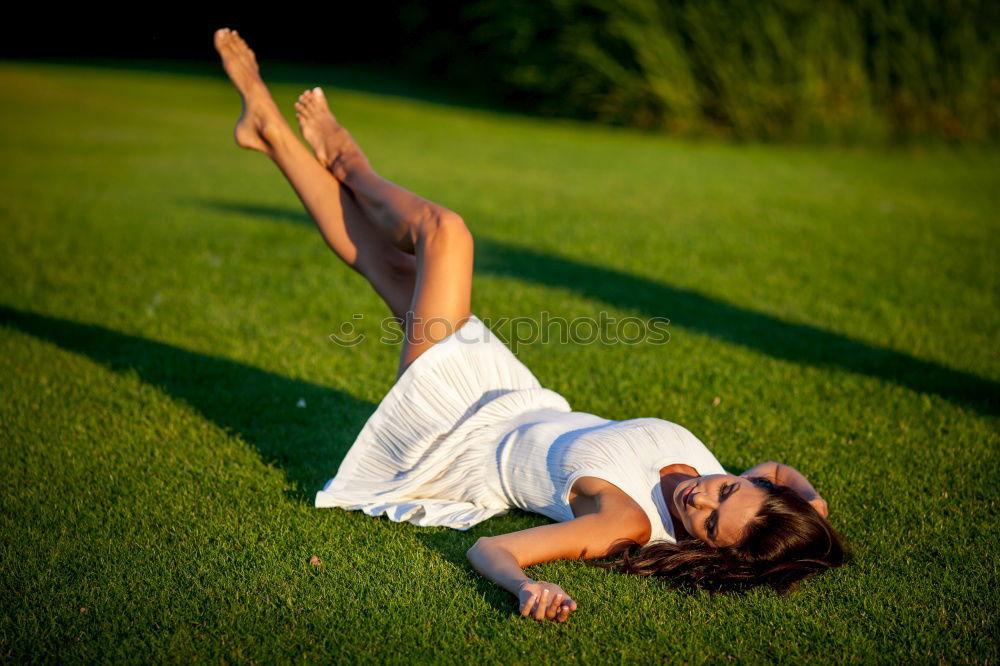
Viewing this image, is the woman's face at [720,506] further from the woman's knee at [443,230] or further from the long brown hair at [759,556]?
the woman's knee at [443,230]

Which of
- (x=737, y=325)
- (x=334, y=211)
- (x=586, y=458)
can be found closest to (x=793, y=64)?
(x=737, y=325)

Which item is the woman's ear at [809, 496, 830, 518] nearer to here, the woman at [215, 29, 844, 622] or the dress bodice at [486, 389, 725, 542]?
the woman at [215, 29, 844, 622]

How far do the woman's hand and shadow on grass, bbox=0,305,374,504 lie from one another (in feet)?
4.02

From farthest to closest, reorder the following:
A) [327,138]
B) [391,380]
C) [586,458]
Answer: [391,380]
[327,138]
[586,458]

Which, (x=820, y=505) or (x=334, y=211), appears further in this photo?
(x=334, y=211)

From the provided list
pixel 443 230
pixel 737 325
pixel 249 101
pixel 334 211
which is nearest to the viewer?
pixel 443 230

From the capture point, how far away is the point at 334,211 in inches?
157

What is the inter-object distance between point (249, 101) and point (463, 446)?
210 cm

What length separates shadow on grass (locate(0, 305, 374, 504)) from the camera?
398 centimetres

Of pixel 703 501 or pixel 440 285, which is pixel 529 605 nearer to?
pixel 703 501

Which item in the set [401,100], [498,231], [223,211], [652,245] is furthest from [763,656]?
[401,100]

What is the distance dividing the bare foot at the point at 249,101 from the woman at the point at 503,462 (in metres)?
0.04

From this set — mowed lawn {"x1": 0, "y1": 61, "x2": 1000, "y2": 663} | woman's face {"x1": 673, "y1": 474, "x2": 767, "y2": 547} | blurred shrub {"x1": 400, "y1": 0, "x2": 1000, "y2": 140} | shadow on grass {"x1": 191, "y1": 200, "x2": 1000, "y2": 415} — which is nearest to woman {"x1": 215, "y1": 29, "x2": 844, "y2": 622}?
woman's face {"x1": 673, "y1": 474, "x2": 767, "y2": 547}

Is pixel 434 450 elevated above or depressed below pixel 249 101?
below
